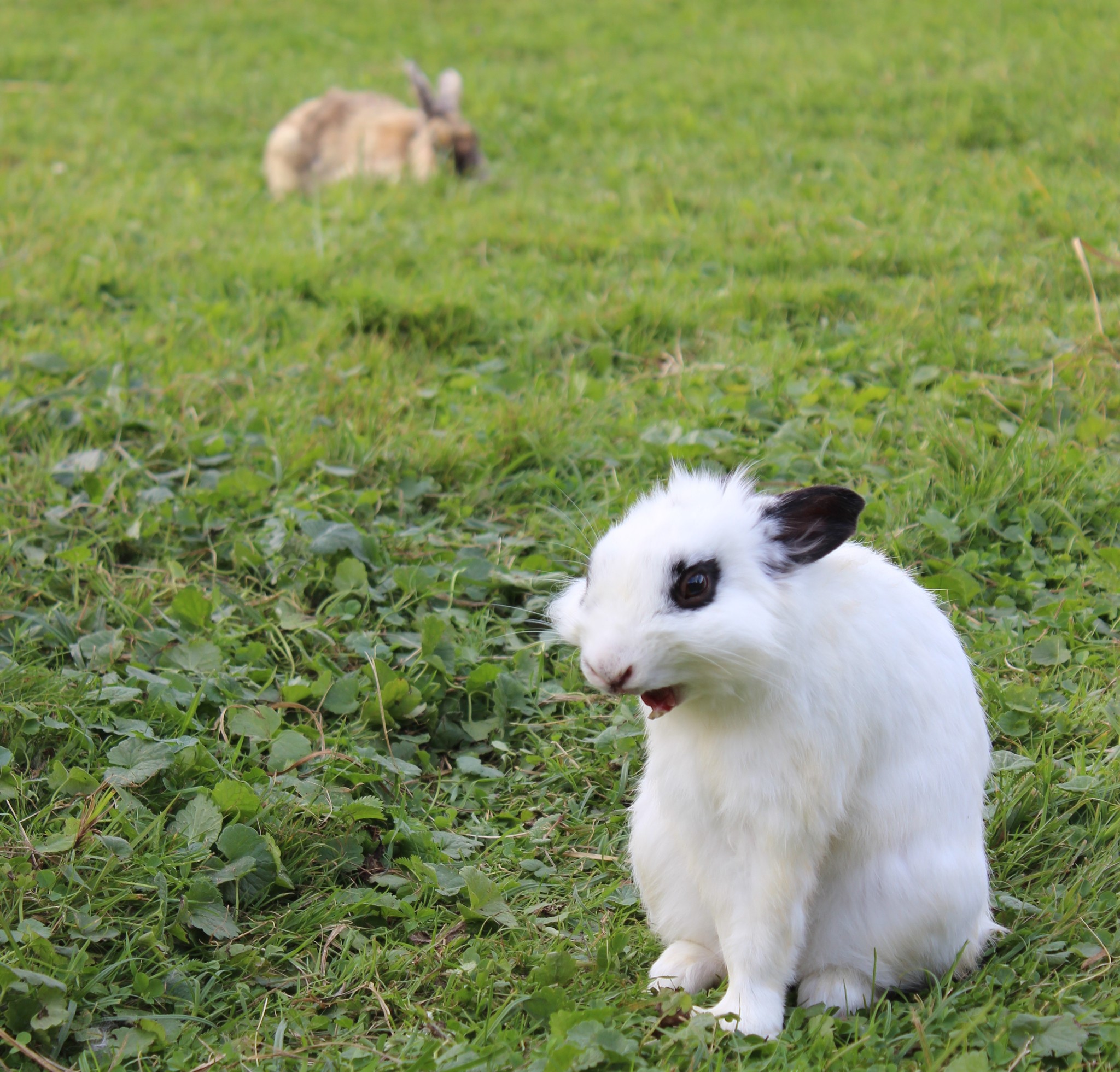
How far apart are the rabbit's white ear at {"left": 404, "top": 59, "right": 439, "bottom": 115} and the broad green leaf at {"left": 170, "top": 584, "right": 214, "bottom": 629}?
5792mm

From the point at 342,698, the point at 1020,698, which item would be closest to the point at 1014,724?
the point at 1020,698

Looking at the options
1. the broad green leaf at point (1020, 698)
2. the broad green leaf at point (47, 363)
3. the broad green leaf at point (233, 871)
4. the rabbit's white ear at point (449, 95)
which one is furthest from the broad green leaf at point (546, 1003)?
the rabbit's white ear at point (449, 95)

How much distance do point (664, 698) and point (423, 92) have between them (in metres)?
7.18

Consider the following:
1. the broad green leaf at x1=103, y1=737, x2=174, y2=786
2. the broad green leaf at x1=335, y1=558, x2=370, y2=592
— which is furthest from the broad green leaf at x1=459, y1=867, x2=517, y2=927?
the broad green leaf at x1=335, y1=558, x2=370, y2=592

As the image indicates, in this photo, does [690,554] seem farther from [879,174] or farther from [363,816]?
[879,174]

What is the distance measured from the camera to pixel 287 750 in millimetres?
2980

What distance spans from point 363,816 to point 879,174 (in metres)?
5.21

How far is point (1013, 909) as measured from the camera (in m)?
2.63

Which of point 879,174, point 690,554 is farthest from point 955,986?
point 879,174

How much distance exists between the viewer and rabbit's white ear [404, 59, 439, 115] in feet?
27.7

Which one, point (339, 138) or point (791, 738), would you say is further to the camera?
point (339, 138)

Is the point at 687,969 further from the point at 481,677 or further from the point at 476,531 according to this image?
the point at 476,531

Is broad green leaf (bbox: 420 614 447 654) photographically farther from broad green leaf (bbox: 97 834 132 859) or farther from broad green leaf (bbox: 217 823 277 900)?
broad green leaf (bbox: 97 834 132 859)

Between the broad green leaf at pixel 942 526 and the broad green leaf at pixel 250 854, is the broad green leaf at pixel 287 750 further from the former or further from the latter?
the broad green leaf at pixel 942 526
